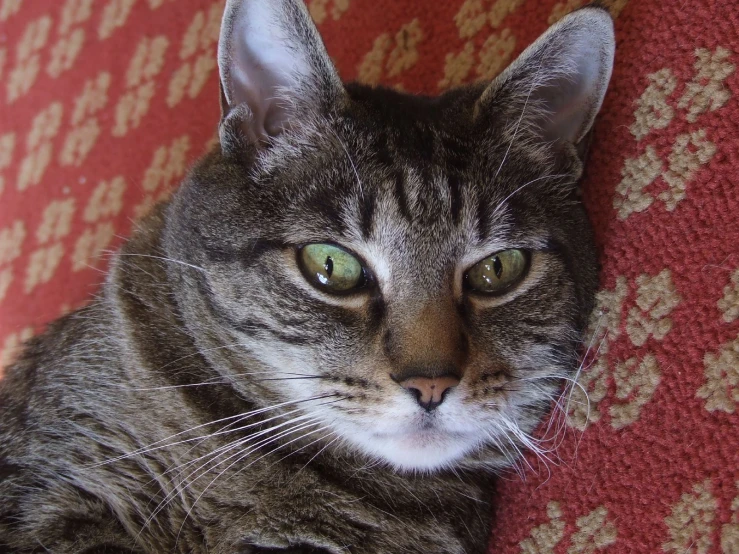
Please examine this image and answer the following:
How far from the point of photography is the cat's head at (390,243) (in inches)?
39.9

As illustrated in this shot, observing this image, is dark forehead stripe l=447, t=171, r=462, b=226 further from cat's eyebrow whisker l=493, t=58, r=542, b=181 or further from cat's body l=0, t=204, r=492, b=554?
cat's body l=0, t=204, r=492, b=554

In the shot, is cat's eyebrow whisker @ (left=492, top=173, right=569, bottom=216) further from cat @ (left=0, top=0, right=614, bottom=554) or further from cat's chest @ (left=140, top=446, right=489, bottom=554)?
cat's chest @ (left=140, top=446, right=489, bottom=554)

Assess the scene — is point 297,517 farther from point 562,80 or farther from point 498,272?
point 562,80

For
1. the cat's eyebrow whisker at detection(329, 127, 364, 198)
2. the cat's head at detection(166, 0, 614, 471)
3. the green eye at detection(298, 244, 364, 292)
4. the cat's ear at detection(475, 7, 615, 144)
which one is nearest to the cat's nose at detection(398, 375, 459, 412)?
the cat's head at detection(166, 0, 614, 471)

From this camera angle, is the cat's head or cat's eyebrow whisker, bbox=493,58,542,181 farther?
cat's eyebrow whisker, bbox=493,58,542,181

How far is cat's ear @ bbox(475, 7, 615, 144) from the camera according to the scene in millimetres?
1089

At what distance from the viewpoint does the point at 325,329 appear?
1.03m

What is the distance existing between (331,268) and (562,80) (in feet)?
1.53

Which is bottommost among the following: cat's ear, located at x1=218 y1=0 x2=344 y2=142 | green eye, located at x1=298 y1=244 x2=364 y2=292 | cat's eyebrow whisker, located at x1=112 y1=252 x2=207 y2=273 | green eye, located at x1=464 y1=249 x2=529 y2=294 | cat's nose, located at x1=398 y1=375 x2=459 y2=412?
cat's nose, located at x1=398 y1=375 x2=459 y2=412

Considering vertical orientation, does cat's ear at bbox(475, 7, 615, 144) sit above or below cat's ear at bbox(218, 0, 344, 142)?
below

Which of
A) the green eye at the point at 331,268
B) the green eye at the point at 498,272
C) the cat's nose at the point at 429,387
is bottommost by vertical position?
the cat's nose at the point at 429,387

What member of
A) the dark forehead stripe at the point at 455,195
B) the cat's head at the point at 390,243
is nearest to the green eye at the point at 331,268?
the cat's head at the point at 390,243

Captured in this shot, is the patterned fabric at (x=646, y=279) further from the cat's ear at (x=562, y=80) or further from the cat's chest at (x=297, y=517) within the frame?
the cat's chest at (x=297, y=517)

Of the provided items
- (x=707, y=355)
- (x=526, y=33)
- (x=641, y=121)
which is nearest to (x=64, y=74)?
(x=526, y=33)
